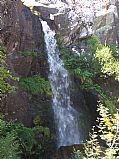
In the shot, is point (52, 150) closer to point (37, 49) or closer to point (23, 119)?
point (23, 119)

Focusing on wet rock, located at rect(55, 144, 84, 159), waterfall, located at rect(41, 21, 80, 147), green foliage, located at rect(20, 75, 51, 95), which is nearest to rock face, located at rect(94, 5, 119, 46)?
waterfall, located at rect(41, 21, 80, 147)

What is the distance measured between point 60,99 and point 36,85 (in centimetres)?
152

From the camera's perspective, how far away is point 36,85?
11.8 m

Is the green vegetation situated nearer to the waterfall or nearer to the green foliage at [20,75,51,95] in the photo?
the waterfall

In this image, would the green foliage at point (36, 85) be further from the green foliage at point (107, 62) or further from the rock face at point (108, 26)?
the rock face at point (108, 26)

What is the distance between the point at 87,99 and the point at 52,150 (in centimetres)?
307

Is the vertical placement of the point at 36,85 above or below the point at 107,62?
below

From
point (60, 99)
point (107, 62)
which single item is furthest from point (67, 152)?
point (107, 62)

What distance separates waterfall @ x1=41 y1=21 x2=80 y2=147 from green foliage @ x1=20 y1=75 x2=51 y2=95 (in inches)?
28.4

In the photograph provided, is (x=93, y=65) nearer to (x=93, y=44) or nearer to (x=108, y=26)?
(x=93, y=44)

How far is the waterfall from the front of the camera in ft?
39.9

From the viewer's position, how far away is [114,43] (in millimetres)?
17562

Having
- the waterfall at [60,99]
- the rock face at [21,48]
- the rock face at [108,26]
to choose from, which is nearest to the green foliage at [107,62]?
the waterfall at [60,99]

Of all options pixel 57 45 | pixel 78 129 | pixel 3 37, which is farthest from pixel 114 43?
pixel 3 37
